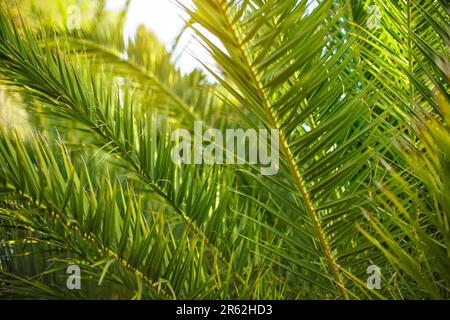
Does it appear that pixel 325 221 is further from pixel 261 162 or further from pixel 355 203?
pixel 261 162

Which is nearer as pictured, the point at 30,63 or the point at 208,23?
the point at 208,23

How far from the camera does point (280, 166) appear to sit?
1.39 metres

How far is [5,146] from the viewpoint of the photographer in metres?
1.51

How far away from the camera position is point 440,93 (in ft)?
3.96

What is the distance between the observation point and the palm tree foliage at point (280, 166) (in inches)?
45.6

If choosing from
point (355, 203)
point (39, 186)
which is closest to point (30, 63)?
point (39, 186)

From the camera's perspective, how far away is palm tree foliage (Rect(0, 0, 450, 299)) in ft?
3.80

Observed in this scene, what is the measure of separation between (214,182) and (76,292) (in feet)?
1.98
